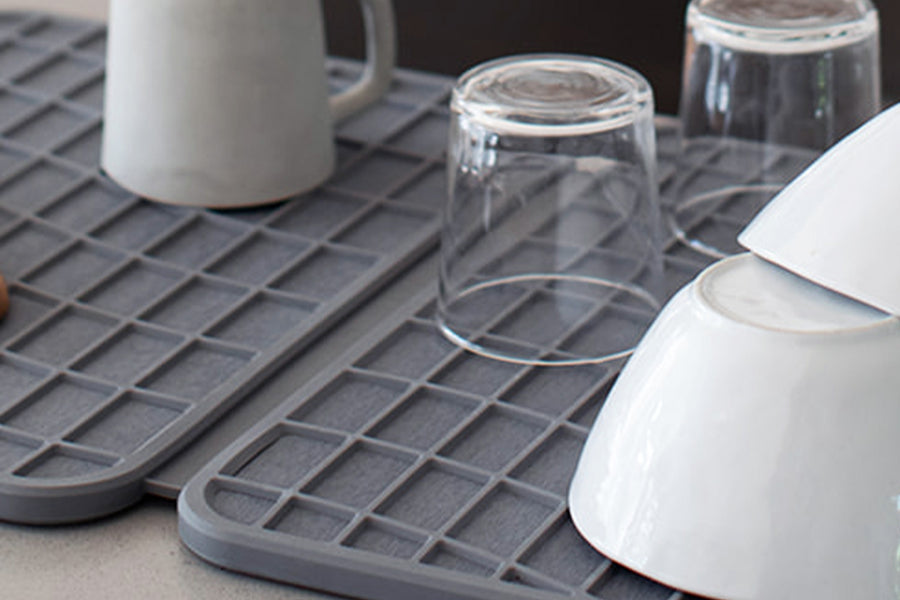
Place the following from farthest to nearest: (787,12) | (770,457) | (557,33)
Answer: (557,33), (787,12), (770,457)

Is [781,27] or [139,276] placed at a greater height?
[781,27]

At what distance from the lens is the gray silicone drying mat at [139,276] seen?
0.64 m

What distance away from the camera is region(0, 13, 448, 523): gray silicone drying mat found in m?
0.64

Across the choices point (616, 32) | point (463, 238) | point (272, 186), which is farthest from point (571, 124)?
point (616, 32)

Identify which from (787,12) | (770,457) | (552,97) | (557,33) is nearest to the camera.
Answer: (770,457)

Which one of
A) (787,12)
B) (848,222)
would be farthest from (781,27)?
(848,222)

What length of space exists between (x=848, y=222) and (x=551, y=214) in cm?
26

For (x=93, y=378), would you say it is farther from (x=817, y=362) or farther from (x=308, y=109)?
(x=817, y=362)

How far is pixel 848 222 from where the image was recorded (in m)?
0.55

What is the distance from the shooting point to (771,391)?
53 cm

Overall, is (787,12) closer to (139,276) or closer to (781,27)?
(781,27)

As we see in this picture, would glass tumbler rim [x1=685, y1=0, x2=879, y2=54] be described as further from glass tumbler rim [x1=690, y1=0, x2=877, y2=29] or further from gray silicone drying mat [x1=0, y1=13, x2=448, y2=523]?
gray silicone drying mat [x1=0, y1=13, x2=448, y2=523]

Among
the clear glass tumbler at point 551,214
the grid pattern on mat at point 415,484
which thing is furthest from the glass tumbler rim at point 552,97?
the grid pattern on mat at point 415,484

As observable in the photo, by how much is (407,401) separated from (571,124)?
0.48ft
